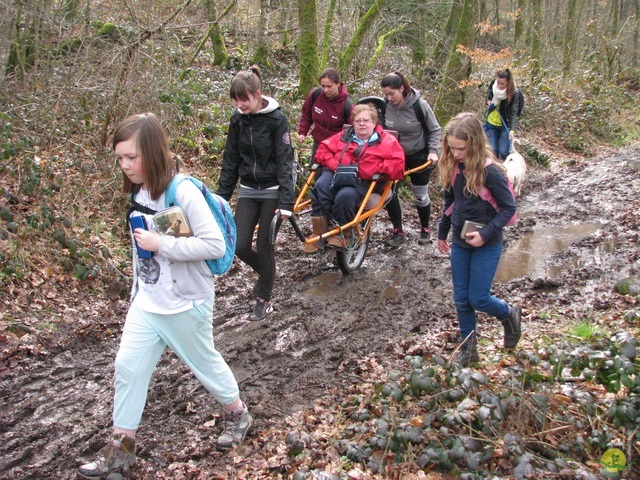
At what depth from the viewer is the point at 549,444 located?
10.7 feet

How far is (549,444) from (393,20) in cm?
1261

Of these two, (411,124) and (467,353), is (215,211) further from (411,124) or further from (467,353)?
(411,124)

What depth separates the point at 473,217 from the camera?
430 cm

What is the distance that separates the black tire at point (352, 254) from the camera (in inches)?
262

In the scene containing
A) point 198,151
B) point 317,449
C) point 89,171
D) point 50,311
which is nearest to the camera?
point 317,449

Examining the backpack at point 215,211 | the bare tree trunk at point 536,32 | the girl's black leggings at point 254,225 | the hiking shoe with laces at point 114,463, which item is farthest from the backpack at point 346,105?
the bare tree trunk at point 536,32

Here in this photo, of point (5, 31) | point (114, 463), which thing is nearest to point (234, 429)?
point (114, 463)

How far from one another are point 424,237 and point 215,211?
16.7 feet

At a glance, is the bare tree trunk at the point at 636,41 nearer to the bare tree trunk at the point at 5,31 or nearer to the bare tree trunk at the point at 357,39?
the bare tree trunk at the point at 357,39

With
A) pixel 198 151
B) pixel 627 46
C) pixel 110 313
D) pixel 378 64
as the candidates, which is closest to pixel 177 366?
pixel 110 313

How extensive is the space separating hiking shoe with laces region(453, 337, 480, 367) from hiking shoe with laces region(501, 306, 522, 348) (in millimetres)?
262

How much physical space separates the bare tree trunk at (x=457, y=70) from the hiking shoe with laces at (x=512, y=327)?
23.4 ft

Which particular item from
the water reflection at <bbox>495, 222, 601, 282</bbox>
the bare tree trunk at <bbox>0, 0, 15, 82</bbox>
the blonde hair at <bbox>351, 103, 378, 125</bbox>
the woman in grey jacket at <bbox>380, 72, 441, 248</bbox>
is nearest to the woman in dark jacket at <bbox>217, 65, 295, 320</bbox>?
the blonde hair at <bbox>351, 103, 378, 125</bbox>

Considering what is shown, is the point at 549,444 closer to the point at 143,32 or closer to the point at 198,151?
the point at 198,151
